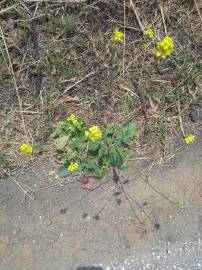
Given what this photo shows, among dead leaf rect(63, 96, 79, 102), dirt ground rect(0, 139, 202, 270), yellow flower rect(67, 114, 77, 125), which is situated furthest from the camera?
dead leaf rect(63, 96, 79, 102)

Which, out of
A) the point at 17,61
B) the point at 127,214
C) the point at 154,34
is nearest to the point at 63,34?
the point at 17,61

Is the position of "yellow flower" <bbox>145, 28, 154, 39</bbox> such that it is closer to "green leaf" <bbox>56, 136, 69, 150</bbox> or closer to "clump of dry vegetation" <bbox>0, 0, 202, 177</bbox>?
"clump of dry vegetation" <bbox>0, 0, 202, 177</bbox>

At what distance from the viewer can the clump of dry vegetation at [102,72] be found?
2658 mm

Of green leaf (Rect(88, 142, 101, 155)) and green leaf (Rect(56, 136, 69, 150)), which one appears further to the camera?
green leaf (Rect(56, 136, 69, 150))

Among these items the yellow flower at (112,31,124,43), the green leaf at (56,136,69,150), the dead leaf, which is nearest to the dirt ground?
the green leaf at (56,136,69,150)

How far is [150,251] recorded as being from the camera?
246cm

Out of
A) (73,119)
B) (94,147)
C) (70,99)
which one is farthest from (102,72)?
(94,147)

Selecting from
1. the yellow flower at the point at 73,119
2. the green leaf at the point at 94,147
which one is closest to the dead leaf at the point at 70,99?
the yellow flower at the point at 73,119

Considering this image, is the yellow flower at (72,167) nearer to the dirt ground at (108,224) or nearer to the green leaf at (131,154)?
the dirt ground at (108,224)

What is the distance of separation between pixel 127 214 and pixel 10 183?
2.57 feet

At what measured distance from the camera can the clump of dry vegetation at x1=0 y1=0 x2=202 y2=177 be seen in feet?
8.72

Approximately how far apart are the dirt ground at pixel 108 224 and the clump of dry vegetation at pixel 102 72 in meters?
0.23

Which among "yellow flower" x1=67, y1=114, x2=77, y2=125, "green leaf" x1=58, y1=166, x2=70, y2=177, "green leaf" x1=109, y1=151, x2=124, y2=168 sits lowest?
"green leaf" x1=58, y1=166, x2=70, y2=177

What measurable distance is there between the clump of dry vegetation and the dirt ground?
23cm
